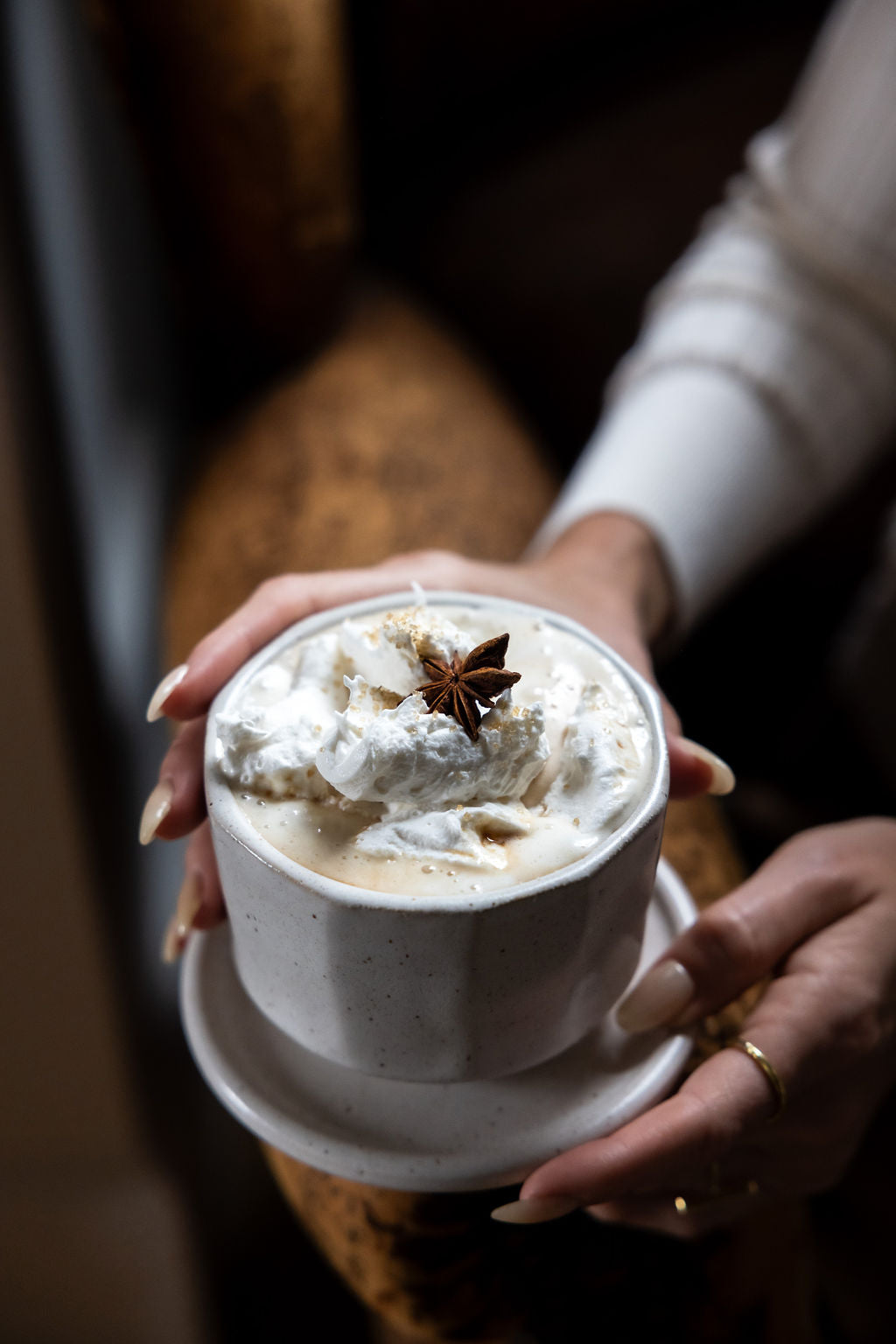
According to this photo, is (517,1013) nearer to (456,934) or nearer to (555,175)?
(456,934)

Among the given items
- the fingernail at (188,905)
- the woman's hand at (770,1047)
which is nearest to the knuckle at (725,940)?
the woman's hand at (770,1047)

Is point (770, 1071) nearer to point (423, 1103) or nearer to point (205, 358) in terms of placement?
point (423, 1103)

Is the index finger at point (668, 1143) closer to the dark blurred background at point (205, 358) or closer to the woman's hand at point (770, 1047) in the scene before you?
the woman's hand at point (770, 1047)

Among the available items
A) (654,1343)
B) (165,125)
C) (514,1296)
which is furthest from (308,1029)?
(165,125)

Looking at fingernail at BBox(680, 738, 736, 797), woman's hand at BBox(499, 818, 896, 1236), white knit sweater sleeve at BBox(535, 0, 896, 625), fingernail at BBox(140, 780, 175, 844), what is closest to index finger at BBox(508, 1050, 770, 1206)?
woman's hand at BBox(499, 818, 896, 1236)

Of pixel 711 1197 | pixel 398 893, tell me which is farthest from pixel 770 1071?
pixel 398 893

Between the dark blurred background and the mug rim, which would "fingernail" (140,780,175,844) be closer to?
the mug rim
